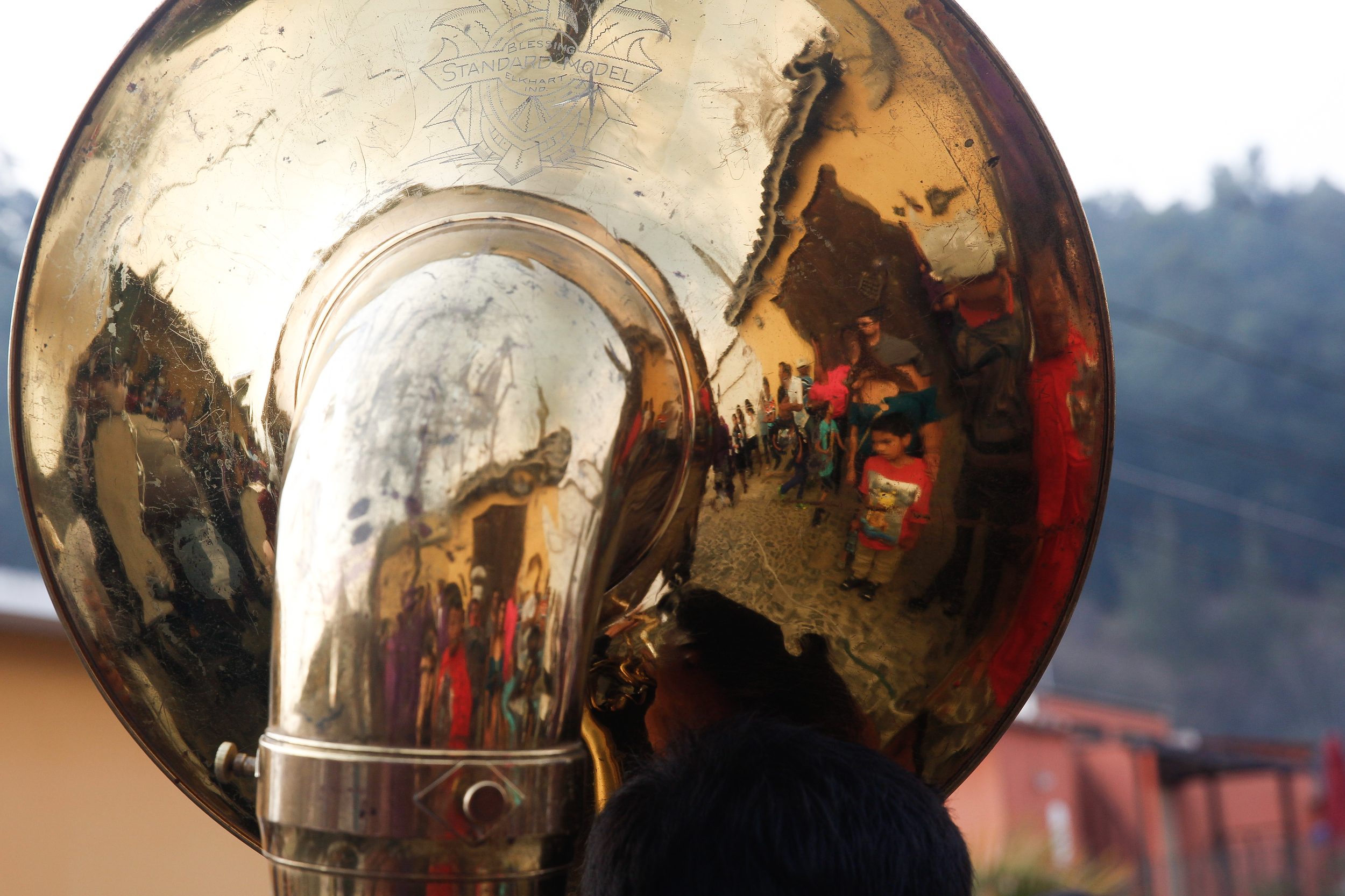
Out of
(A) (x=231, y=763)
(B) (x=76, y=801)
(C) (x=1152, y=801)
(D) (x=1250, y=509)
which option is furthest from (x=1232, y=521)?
(A) (x=231, y=763)

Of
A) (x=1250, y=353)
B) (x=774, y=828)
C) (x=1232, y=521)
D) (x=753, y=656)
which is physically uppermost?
(x=1250, y=353)

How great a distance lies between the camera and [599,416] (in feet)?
2.82

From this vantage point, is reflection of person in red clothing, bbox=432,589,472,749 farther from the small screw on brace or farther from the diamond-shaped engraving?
the small screw on brace

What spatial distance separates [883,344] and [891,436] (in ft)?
0.28

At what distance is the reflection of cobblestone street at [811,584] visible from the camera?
1062mm

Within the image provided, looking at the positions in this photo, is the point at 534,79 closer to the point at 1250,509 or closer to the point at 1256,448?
the point at 1256,448

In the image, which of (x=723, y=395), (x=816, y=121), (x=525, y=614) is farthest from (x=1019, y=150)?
(x=525, y=614)

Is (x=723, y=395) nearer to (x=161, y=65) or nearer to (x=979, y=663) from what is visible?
(x=979, y=663)

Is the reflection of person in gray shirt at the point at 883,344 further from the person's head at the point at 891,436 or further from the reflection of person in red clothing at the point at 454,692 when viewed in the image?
the reflection of person in red clothing at the point at 454,692

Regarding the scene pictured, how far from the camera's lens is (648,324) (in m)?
0.97

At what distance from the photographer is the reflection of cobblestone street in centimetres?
106

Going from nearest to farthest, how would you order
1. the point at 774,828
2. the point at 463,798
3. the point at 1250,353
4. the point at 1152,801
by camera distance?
the point at 463,798 → the point at 774,828 → the point at 1152,801 → the point at 1250,353

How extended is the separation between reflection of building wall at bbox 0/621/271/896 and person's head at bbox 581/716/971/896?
1.74 m

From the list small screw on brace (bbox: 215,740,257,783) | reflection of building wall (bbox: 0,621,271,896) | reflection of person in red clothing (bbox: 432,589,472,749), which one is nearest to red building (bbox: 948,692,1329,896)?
reflection of building wall (bbox: 0,621,271,896)
